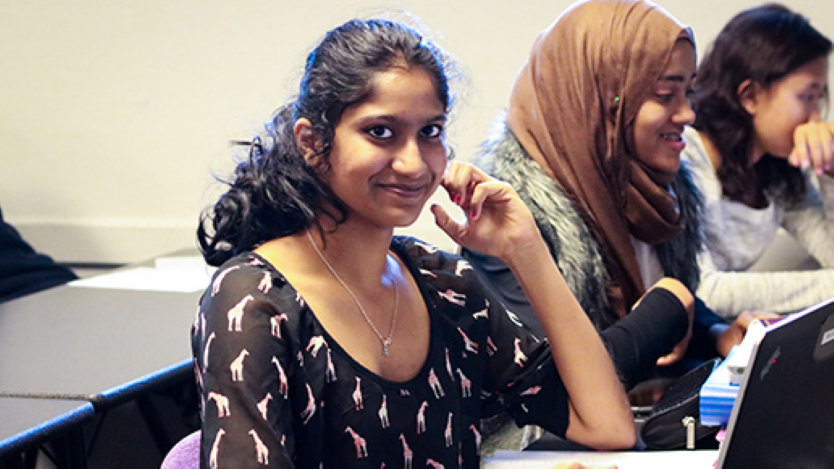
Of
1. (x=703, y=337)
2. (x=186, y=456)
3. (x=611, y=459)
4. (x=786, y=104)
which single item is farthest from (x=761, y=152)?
(x=186, y=456)

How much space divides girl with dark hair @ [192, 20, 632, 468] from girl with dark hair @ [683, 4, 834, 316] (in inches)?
42.3

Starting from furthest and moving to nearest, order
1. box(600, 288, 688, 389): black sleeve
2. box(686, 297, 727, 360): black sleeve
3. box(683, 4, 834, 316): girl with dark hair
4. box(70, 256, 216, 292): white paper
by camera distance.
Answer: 1. box(70, 256, 216, 292): white paper
2. box(683, 4, 834, 316): girl with dark hair
3. box(686, 297, 727, 360): black sleeve
4. box(600, 288, 688, 389): black sleeve

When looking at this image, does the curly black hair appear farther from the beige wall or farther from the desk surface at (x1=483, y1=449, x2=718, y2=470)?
the beige wall

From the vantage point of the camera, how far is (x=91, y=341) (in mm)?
1984

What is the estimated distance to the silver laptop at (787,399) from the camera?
97 centimetres

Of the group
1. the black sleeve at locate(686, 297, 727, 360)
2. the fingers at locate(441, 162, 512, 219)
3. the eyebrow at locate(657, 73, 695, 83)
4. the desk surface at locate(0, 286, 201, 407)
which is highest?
the eyebrow at locate(657, 73, 695, 83)

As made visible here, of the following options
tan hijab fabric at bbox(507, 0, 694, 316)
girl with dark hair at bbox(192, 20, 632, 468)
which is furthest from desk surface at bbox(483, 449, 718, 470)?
tan hijab fabric at bbox(507, 0, 694, 316)

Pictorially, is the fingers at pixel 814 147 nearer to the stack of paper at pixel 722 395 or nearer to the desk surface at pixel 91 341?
the stack of paper at pixel 722 395

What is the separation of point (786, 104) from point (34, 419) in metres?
1.85

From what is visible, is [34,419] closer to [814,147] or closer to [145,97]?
[814,147]

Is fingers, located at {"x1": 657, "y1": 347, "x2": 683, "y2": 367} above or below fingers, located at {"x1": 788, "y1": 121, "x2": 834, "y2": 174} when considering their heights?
below

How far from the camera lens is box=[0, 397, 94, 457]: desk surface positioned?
1.40m

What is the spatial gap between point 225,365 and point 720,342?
1.22 m

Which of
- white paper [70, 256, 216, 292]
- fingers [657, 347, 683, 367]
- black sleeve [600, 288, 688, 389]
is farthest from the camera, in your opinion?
white paper [70, 256, 216, 292]
